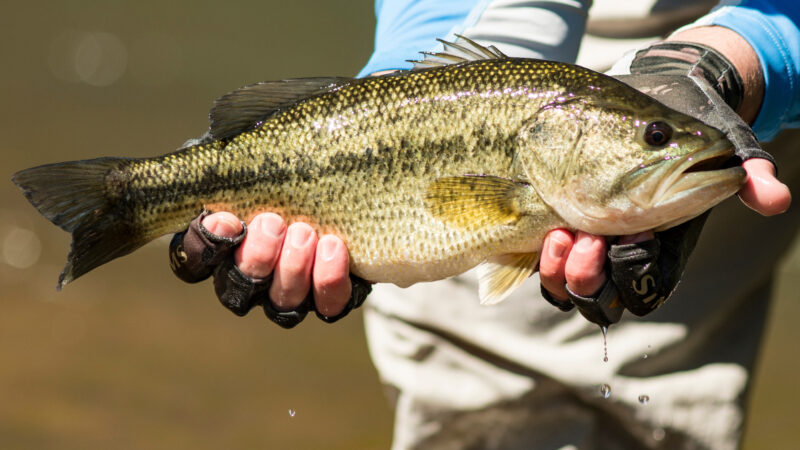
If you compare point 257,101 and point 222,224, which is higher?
point 257,101

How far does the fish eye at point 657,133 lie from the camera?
2.18 m

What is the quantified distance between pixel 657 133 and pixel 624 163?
0.37 ft

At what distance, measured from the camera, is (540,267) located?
7.89 feet

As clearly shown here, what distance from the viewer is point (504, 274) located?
8.11 feet

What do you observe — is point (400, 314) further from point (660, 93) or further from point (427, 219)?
point (660, 93)

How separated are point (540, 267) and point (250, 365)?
358 cm

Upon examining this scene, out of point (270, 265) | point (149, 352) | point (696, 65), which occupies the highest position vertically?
point (696, 65)

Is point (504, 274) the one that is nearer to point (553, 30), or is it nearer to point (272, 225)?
point (272, 225)

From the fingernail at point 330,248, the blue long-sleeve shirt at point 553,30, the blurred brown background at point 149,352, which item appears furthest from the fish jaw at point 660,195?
the blurred brown background at point 149,352

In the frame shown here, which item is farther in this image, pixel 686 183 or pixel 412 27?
pixel 412 27

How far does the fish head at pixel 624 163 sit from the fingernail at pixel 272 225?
2.42 ft

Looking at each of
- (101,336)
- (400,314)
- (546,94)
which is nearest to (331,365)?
(101,336)

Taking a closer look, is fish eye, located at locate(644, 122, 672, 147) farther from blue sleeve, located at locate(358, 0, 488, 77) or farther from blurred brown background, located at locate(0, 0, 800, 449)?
blurred brown background, located at locate(0, 0, 800, 449)

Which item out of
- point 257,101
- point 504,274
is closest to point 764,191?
point 504,274
